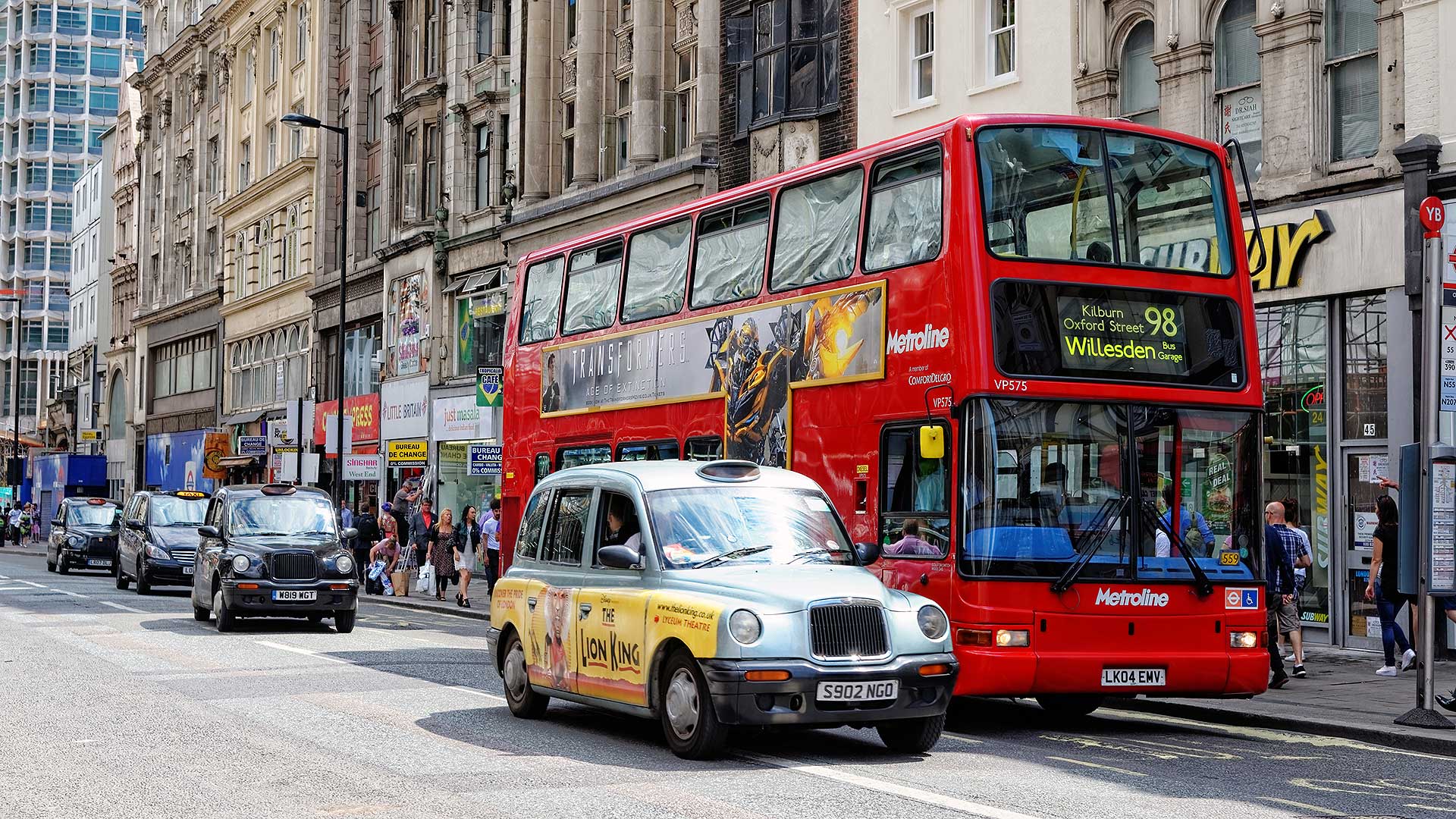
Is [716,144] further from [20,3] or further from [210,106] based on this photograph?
[20,3]

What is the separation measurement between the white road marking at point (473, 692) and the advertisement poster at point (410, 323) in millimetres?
32642

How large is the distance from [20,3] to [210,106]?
2757 inches

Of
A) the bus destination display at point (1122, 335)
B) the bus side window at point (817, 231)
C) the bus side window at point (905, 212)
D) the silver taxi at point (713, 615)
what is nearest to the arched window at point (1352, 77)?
the bus side window at point (817, 231)

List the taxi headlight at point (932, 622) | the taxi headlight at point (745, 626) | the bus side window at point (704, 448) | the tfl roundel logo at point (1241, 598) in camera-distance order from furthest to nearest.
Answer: the bus side window at point (704, 448), the tfl roundel logo at point (1241, 598), the taxi headlight at point (932, 622), the taxi headlight at point (745, 626)

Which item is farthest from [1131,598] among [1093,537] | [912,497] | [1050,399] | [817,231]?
[817,231]

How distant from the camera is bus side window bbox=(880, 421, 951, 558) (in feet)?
43.4

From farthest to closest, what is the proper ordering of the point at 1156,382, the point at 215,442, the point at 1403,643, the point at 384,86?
the point at 215,442, the point at 384,86, the point at 1403,643, the point at 1156,382

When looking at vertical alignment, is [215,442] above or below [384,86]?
below

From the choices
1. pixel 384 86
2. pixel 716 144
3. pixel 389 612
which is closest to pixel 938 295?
pixel 389 612

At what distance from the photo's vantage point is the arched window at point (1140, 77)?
24.1 m

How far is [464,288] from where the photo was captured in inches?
1785

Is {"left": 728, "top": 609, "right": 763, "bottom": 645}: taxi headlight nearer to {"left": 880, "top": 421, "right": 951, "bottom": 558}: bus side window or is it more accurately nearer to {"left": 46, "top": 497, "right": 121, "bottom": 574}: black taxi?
{"left": 880, "top": 421, "right": 951, "bottom": 558}: bus side window

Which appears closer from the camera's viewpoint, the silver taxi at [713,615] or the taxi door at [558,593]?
the silver taxi at [713,615]

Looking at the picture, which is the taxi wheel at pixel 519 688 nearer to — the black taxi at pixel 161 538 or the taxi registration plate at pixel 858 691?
the taxi registration plate at pixel 858 691
